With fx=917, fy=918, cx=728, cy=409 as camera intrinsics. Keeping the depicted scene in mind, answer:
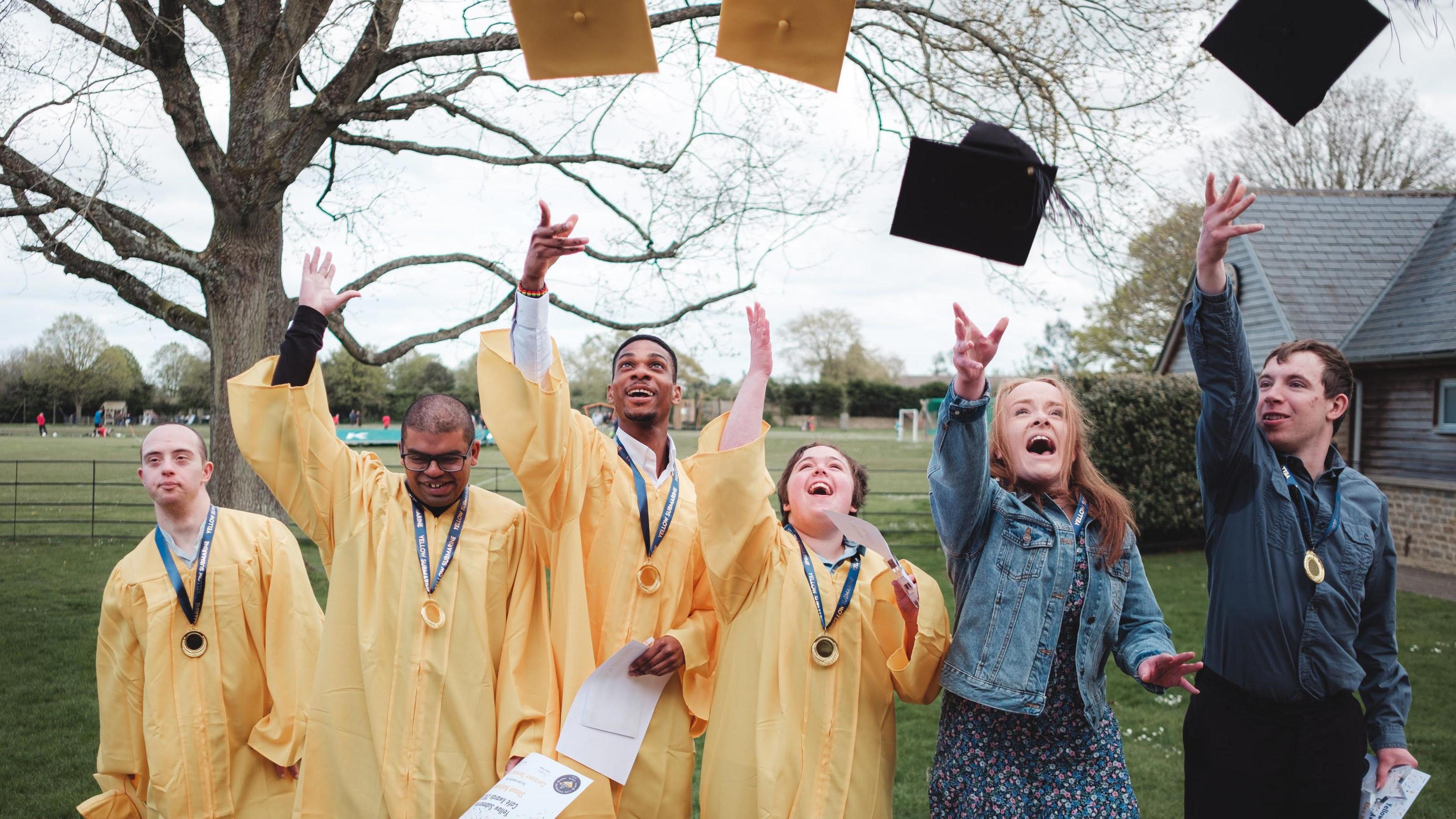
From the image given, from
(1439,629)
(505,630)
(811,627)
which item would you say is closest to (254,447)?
(505,630)

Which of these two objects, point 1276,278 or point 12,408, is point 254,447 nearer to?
point 1276,278

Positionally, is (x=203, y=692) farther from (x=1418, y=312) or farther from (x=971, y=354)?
(x=1418, y=312)

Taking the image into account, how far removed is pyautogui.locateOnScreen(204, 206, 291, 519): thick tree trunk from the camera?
731 centimetres

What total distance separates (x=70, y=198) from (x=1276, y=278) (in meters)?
18.2

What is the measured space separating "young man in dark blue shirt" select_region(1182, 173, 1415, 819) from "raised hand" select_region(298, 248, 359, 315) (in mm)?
2557

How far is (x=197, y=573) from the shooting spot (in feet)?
10.5

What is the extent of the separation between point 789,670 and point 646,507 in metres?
0.71

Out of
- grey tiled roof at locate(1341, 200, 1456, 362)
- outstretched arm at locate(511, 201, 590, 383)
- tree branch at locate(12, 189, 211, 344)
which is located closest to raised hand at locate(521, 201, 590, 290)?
outstretched arm at locate(511, 201, 590, 383)

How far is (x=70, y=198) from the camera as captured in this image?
21.8 feet

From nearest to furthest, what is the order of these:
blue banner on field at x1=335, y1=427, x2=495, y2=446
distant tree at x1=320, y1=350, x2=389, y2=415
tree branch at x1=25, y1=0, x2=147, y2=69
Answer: tree branch at x1=25, y1=0, x2=147, y2=69
blue banner on field at x1=335, y1=427, x2=495, y2=446
distant tree at x1=320, y1=350, x2=389, y2=415

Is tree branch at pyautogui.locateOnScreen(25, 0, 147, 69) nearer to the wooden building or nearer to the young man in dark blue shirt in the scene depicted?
the young man in dark blue shirt

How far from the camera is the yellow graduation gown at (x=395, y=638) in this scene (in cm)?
269

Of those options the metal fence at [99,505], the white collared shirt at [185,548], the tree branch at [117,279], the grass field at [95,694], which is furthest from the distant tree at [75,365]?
the white collared shirt at [185,548]

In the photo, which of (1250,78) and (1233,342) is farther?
(1233,342)
